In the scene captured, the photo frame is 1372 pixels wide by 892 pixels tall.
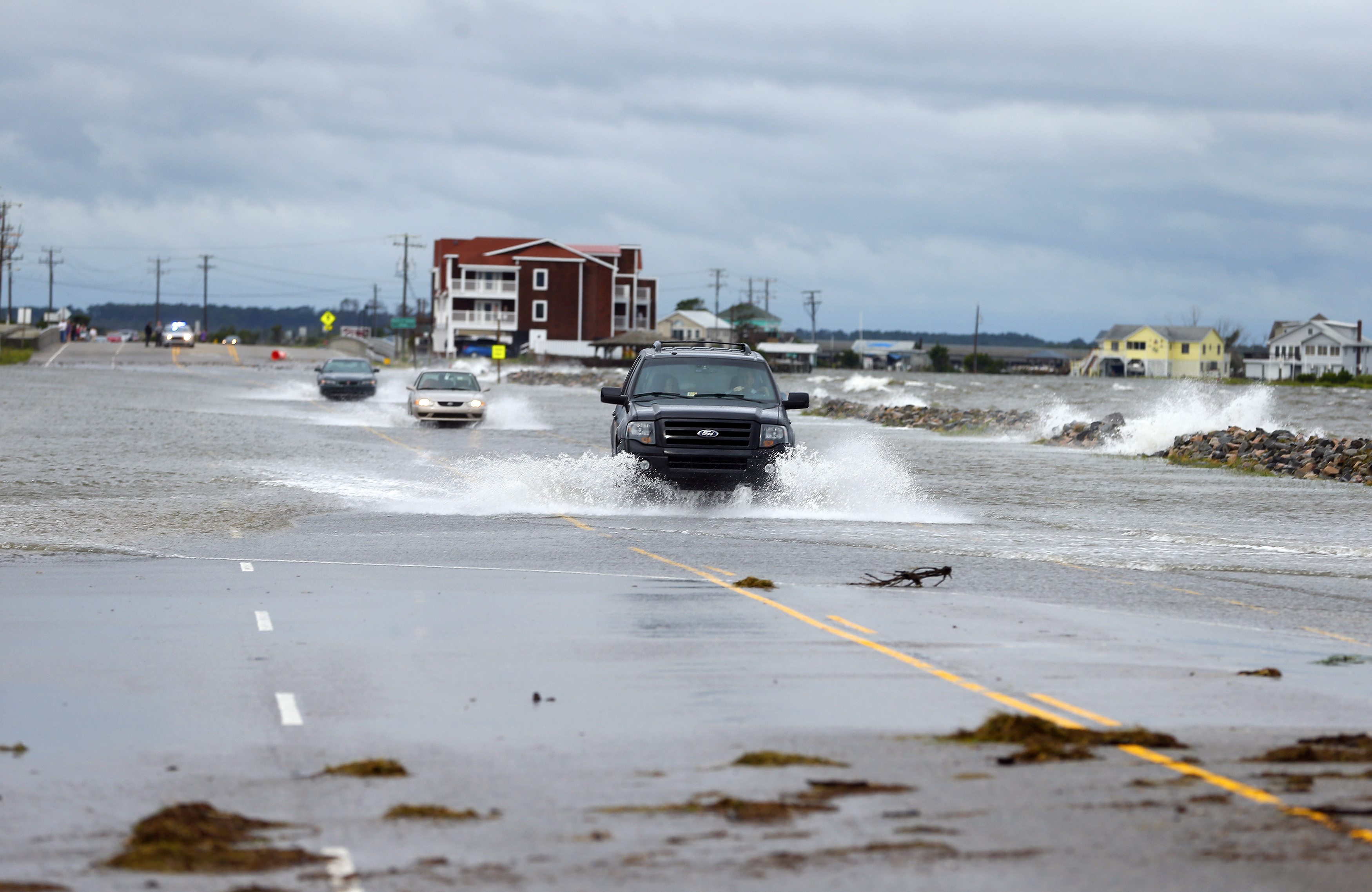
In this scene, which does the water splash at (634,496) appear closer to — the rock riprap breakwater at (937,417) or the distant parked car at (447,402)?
the distant parked car at (447,402)

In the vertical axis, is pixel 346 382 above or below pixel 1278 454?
above

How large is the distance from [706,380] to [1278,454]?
17.4 m

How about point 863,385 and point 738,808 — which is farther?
point 863,385

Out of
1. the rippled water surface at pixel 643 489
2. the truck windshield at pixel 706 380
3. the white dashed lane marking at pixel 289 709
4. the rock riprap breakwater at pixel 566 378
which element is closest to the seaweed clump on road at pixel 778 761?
the white dashed lane marking at pixel 289 709

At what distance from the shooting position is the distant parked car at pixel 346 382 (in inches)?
2208

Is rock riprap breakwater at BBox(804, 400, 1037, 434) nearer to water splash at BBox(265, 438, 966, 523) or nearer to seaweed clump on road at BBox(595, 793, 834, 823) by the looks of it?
water splash at BBox(265, 438, 966, 523)

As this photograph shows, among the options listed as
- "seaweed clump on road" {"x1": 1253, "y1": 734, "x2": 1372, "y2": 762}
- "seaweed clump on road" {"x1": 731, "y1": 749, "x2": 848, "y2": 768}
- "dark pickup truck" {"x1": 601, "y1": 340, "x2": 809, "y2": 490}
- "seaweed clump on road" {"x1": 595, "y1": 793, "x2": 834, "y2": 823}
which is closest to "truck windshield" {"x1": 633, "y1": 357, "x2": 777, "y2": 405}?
"dark pickup truck" {"x1": 601, "y1": 340, "x2": 809, "y2": 490}

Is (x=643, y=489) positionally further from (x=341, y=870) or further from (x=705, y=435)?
(x=341, y=870)

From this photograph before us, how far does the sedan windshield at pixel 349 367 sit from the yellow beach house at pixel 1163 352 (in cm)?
13540

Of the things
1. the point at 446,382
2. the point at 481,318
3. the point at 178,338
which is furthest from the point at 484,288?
the point at 446,382

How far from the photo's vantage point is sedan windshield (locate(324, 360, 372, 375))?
5662cm

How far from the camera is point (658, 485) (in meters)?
20.0

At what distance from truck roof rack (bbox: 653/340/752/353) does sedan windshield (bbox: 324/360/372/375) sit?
35766mm

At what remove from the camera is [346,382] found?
56000 millimetres
